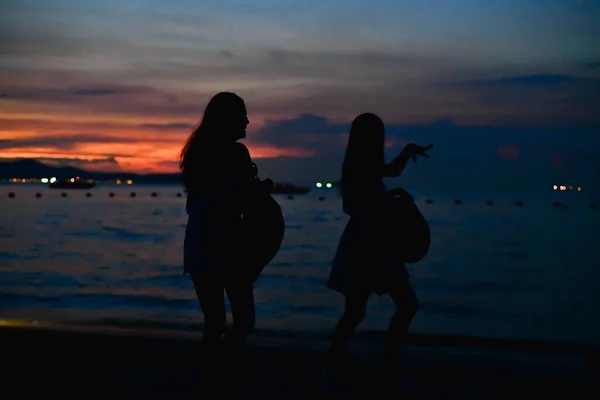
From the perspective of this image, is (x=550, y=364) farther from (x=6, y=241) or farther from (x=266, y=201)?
(x=6, y=241)

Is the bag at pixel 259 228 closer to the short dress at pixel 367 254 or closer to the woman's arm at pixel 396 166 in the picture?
the short dress at pixel 367 254

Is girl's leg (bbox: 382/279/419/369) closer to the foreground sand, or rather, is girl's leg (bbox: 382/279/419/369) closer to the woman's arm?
the foreground sand

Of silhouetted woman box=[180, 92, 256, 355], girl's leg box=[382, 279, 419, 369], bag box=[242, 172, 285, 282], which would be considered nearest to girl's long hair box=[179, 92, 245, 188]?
silhouetted woman box=[180, 92, 256, 355]

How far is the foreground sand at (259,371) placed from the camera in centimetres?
442

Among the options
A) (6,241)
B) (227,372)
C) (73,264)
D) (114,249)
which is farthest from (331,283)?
(6,241)

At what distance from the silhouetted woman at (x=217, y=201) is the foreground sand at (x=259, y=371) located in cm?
62

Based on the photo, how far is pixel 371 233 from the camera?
4434 mm

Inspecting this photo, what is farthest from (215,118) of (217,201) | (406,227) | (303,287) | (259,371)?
(303,287)

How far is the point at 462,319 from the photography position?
1329cm

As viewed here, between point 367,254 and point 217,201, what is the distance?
3.13ft

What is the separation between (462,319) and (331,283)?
9262 mm

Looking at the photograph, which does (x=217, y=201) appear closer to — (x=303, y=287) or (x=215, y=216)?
(x=215, y=216)

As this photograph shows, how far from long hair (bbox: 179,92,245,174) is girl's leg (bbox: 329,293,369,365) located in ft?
4.12

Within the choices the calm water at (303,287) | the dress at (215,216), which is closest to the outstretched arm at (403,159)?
the dress at (215,216)
